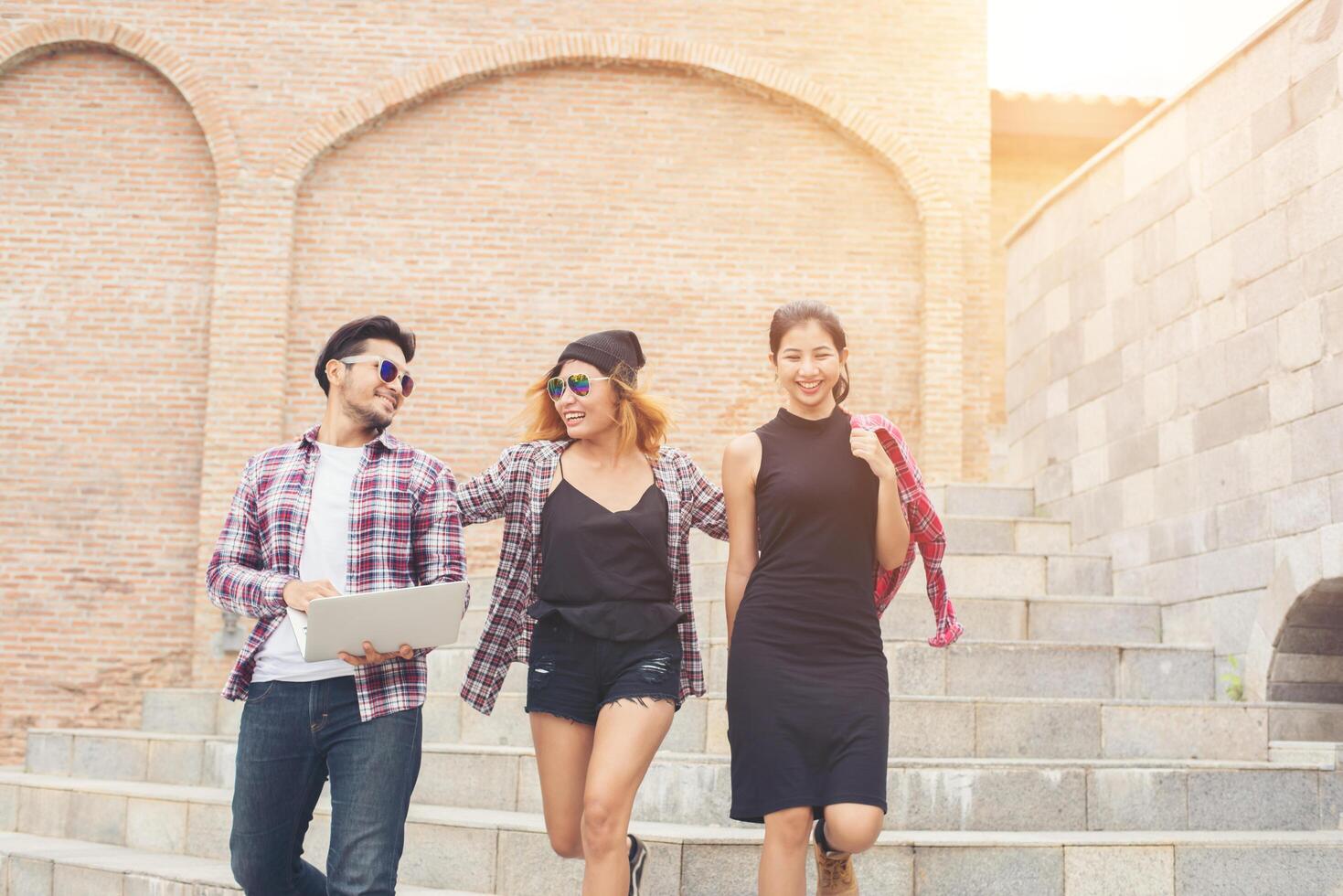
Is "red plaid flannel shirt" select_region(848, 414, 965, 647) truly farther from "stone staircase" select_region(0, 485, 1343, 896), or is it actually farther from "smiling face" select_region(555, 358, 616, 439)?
"stone staircase" select_region(0, 485, 1343, 896)

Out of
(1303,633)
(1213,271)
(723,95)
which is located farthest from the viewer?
(723,95)

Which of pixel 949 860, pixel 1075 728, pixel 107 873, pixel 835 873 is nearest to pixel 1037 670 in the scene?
pixel 1075 728

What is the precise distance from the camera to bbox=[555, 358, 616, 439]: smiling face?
3992 millimetres

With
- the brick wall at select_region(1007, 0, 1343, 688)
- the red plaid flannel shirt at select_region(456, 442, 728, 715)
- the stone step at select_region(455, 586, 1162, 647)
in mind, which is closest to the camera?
the red plaid flannel shirt at select_region(456, 442, 728, 715)

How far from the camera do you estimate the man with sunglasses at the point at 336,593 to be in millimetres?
3523

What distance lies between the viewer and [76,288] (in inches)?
456

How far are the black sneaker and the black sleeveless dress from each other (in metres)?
0.34

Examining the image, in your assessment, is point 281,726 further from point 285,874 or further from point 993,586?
point 993,586

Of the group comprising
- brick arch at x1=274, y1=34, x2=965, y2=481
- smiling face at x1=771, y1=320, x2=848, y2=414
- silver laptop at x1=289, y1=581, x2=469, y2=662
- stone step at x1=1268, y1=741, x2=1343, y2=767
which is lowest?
stone step at x1=1268, y1=741, x2=1343, y2=767

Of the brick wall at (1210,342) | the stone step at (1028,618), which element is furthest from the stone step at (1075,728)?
the stone step at (1028,618)

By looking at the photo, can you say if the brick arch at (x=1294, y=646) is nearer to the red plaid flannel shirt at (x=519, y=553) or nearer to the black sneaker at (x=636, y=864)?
the red plaid flannel shirt at (x=519, y=553)

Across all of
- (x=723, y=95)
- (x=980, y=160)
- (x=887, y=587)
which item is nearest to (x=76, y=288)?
(x=723, y=95)

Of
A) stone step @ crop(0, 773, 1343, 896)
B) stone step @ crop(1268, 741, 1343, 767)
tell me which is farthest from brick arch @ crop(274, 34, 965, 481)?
stone step @ crop(0, 773, 1343, 896)

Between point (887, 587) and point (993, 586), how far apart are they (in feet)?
13.4
